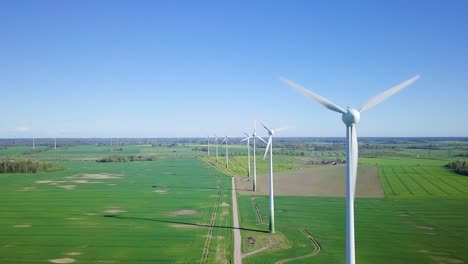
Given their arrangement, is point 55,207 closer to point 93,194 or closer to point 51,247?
point 93,194

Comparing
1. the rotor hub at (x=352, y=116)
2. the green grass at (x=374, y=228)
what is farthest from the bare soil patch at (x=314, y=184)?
the rotor hub at (x=352, y=116)

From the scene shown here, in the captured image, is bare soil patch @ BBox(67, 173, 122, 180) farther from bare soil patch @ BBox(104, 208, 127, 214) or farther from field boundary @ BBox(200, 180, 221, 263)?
field boundary @ BBox(200, 180, 221, 263)

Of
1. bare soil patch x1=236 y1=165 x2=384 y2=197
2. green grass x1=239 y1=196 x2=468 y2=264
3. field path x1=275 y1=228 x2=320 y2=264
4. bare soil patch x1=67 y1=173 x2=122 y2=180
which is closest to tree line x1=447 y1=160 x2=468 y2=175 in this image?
bare soil patch x1=236 y1=165 x2=384 y2=197

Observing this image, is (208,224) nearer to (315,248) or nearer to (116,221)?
(116,221)

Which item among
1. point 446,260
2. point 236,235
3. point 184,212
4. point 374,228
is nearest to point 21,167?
point 184,212

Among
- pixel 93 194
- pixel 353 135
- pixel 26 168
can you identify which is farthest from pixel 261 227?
pixel 26 168

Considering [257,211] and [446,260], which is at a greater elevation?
[257,211]

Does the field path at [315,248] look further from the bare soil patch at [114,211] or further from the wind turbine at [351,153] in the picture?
the bare soil patch at [114,211]
